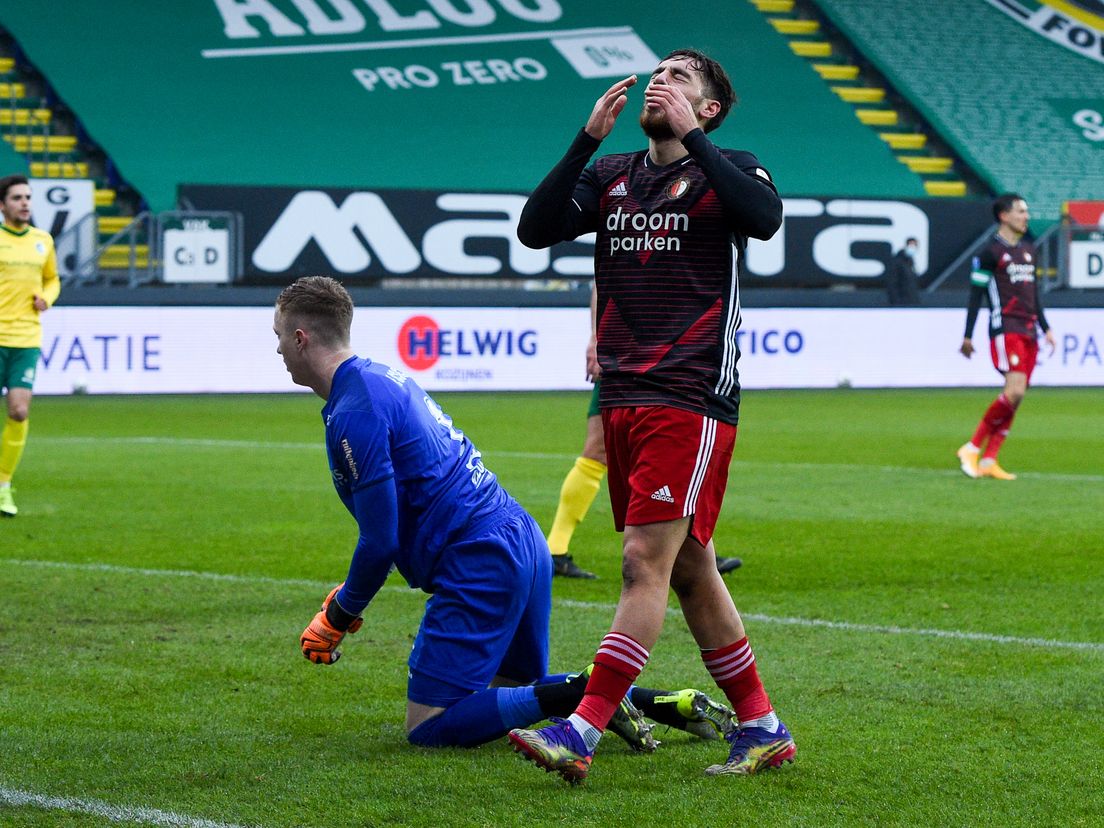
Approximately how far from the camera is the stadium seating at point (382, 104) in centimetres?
2709

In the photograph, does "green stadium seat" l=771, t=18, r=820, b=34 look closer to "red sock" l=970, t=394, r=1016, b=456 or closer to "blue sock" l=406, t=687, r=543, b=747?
"red sock" l=970, t=394, r=1016, b=456

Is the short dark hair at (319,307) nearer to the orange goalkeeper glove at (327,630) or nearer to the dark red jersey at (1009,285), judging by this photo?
the orange goalkeeper glove at (327,630)

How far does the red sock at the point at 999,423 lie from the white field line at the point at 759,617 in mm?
6308

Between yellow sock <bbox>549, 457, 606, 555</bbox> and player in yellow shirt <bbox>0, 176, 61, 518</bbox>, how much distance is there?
380cm

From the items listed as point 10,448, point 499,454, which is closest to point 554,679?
point 10,448

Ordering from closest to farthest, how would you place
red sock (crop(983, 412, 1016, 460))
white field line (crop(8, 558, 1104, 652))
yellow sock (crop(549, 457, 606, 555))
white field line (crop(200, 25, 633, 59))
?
1. white field line (crop(8, 558, 1104, 652))
2. yellow sock (crop(549, 457, 606, 555))
3. red sock (crop(983, 412, 1016, 460))
4. white field line (crop(200, 25, 633, 59))

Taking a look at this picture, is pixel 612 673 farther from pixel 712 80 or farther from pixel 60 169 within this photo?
pixel 60 169

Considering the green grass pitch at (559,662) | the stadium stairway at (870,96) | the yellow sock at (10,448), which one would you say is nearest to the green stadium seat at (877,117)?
the stadium stairway at (870,96)

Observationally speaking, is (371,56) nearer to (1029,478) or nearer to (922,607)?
(1029,478)

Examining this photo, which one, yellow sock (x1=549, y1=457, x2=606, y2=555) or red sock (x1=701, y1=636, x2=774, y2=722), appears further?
yellow sock (x1=549, y1=457, x2=606, y2=555)

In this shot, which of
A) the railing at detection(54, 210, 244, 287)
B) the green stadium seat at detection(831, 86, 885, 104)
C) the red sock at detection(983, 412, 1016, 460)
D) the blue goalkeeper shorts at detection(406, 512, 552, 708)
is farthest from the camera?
the green stadium seat at detection(831, 86, 885, 104)

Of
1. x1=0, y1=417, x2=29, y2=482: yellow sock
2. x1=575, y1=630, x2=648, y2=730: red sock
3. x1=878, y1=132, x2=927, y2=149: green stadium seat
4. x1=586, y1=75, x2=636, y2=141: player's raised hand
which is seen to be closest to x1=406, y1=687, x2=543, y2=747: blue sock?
x1=575, y1=630, x2=648, y2=730: red sock

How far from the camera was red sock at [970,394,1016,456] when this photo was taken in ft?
39.9

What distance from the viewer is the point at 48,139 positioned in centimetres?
2591
